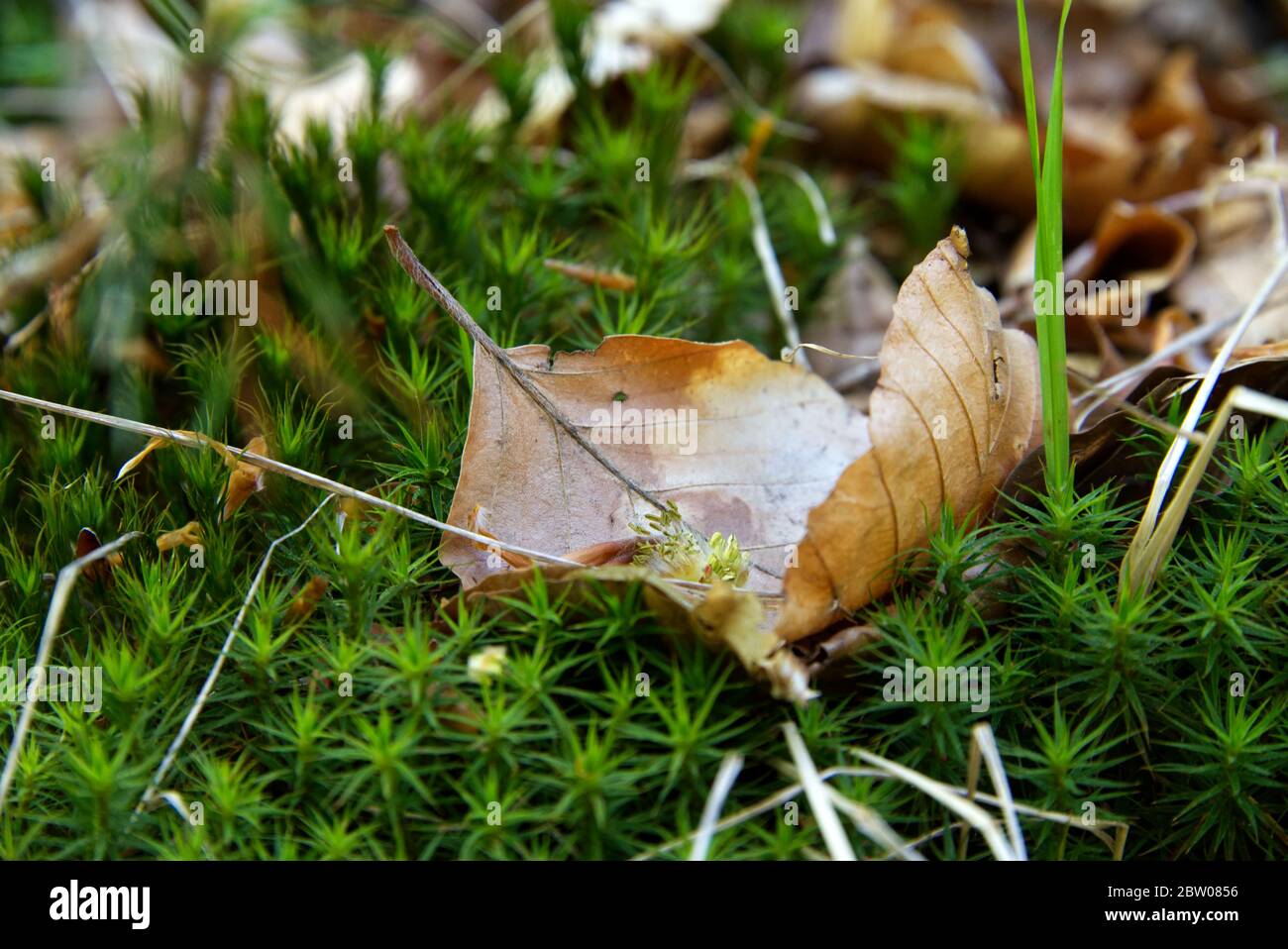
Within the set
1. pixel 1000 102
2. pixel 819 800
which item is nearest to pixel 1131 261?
pixel 1000 102

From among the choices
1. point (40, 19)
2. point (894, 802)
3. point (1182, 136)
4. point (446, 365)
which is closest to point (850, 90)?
point (1182, 136)

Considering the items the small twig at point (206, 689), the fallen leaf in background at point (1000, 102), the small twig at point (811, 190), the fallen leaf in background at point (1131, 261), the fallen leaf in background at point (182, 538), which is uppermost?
the fallen leaf in background at point (1000, 102)

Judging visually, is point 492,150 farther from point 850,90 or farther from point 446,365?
point 850,90

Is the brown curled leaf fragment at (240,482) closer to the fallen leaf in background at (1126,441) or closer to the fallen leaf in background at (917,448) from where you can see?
the fallen leaf in background at (917,448)

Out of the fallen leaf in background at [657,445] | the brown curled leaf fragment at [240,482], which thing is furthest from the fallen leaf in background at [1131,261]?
the brown curled leaf fragment at [240,482]

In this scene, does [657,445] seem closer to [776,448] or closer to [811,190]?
[776,448]
